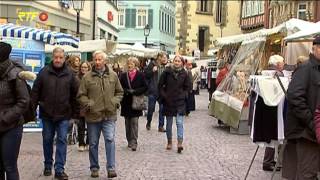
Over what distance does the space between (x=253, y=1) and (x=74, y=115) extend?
4710cm

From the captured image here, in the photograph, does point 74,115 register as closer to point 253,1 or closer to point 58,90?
point 58,90

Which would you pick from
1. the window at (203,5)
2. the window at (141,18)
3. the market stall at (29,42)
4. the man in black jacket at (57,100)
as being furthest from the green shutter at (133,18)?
the man in black jacket at (57,100)

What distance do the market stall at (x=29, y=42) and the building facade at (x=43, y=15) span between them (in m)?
5.80

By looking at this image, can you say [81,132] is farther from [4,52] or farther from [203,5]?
[203,5]

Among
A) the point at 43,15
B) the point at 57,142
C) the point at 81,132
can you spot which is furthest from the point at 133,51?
the point at 57,142

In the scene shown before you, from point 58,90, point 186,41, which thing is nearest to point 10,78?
point 58,90

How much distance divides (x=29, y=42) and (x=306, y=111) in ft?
27.3

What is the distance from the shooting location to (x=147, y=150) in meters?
12.1

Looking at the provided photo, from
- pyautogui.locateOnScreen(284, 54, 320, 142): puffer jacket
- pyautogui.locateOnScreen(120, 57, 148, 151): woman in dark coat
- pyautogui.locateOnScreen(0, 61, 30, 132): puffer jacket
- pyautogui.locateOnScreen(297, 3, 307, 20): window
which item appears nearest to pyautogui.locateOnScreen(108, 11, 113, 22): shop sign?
pyautogui.locateOnScreen(297, 3, 307, 20): window

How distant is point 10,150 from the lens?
659cm

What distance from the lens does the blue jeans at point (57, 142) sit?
8.72m

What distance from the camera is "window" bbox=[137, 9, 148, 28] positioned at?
7188 cm

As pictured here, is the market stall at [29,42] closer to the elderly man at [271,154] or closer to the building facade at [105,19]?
the elderly man at [271,154]

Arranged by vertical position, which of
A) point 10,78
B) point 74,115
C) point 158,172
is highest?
point 10,78
